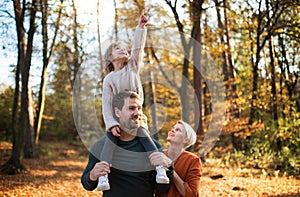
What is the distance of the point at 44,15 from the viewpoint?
11.2 m

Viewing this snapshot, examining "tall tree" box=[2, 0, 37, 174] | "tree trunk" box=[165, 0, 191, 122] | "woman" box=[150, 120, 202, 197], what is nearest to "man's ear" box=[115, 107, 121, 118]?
"woman" box=[150, 120, 202, 197]

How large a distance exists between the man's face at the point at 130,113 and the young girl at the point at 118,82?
0.24 ft

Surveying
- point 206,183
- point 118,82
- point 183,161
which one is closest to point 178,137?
point 183,161

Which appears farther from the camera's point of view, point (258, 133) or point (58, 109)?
point (58, 109)

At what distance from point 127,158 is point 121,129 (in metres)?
0.23

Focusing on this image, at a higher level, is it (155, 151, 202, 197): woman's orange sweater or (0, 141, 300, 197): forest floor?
(155, 151, 202, 197): woman's orange sweater

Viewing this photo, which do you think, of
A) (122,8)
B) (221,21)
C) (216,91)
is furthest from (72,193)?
(221,21)

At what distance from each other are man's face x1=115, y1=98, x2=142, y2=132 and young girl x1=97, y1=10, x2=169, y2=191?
0.07m

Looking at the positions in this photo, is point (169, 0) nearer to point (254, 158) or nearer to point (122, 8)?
point (122, 8)

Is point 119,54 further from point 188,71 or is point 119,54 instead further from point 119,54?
point 188,71

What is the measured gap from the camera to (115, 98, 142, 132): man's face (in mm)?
2135

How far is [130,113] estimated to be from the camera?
7.03 feet

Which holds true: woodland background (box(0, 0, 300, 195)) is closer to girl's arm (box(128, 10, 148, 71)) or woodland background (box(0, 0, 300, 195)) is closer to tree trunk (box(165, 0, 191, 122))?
tree trunk (box(165, 0, 191, 122))

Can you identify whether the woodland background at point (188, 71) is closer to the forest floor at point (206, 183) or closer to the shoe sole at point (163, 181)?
the forest floor at point (206, 183)
